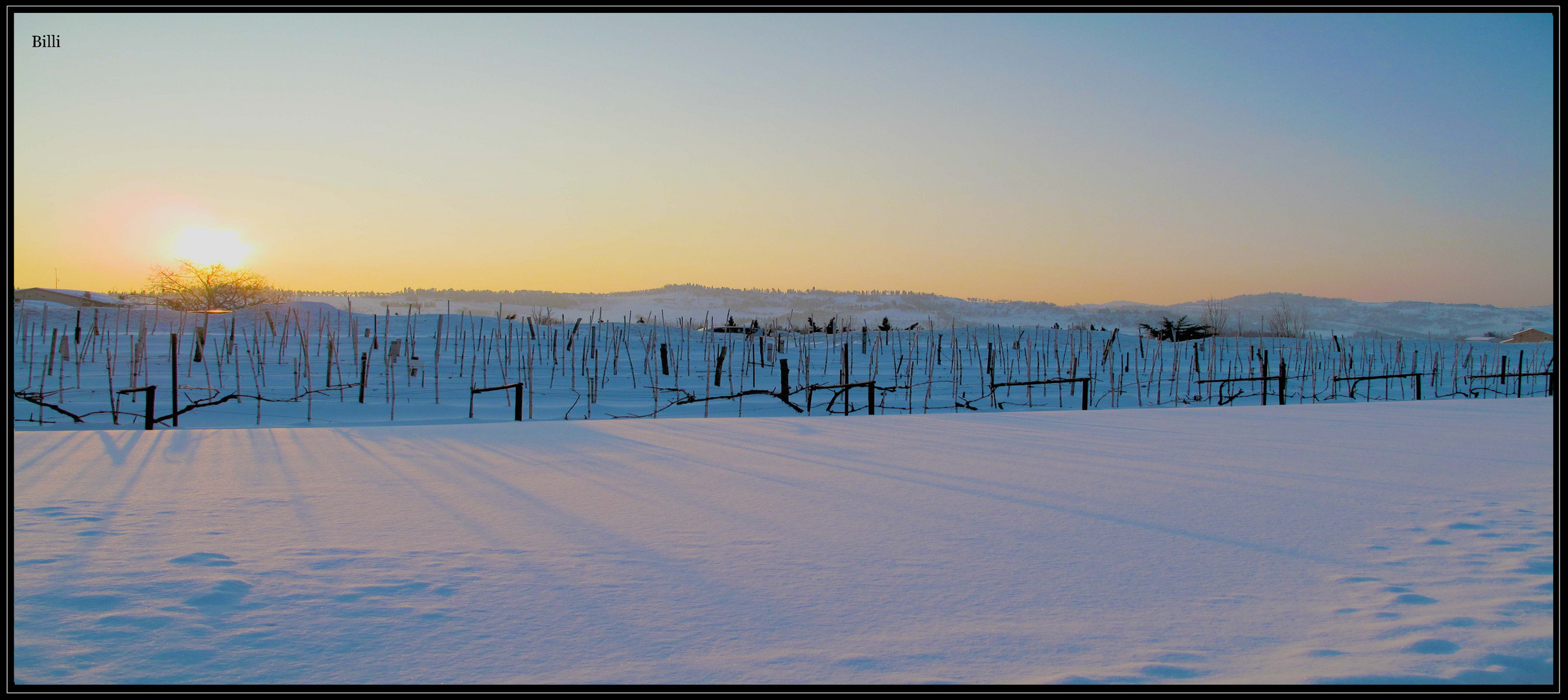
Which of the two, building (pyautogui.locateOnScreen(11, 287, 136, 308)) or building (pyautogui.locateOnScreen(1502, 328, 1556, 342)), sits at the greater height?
building (pyautogui.locateOnScreen(11, 287, 136, 308))

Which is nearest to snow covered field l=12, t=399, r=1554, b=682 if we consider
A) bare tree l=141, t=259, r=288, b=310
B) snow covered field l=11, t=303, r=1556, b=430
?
snow covered field l=11, t=303, r=1556, b=430

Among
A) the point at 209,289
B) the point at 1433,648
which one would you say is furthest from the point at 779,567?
the point at 209,289

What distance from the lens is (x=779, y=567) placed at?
60.2 inches

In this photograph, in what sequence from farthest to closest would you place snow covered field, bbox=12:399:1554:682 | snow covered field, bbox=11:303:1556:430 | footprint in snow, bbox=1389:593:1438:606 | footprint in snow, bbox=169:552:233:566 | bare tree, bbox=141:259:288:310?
bare tree, bbox=141:259:288:310, snow covered field, bbox=11:303:1556:430, footprint in snow, bbox=169:552:233:566, footprint in snow, bbox=1389:593:1438:606, snow covered field, bbox=12:399:1554:682

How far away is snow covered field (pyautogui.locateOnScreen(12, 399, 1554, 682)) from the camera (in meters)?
1.12

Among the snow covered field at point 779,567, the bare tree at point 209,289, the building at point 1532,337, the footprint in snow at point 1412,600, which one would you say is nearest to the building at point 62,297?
the bare tree at point 209,289

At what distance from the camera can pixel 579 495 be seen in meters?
2.16

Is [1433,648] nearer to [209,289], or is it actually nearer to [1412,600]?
[1412,600]

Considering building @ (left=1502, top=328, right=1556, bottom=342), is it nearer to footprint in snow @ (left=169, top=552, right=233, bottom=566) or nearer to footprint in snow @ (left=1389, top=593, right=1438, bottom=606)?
footprint in snow @ (left=1389, top=593, right=1438, bottom=606)

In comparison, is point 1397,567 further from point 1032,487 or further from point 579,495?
point 579,495

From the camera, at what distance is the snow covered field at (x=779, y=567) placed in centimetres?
112

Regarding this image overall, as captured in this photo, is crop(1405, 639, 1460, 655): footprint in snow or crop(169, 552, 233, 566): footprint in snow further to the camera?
crop(169, 552, 233, 566): footprint in snow

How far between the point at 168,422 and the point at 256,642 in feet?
20.2

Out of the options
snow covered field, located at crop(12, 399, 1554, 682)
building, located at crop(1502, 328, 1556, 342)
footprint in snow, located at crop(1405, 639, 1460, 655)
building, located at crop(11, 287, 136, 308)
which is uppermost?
building, located at crop(11, 287, 136, 308)
